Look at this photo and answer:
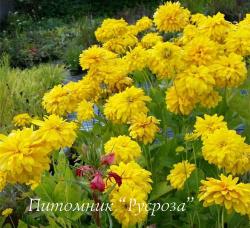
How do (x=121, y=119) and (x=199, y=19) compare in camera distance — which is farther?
(x=199, y=19)

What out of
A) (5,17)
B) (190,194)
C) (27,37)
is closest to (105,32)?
(190,194)

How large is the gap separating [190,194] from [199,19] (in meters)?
0.98

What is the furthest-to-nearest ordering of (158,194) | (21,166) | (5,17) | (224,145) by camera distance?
1. (5,17)
2. (158,194)
3. (224,145)
4. (21,166)

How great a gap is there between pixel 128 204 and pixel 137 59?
1.06m

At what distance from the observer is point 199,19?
108 inches

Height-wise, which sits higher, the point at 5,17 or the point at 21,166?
the point at 21,166

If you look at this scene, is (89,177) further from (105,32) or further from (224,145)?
(105,32)

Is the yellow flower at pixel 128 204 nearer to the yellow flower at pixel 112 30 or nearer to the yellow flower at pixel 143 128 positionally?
the yellow flower at pixel 143 128

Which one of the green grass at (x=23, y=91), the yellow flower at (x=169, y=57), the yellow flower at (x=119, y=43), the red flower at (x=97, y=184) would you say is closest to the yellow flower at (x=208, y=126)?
the yellow flower at (x=169, y=57)

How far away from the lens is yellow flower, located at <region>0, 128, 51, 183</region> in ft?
4.44

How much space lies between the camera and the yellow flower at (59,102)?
2.32m

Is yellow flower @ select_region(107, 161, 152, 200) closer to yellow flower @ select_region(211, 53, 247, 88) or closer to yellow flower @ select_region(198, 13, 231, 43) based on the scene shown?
yellow flower @ select_region(211, 53, 247, 88)

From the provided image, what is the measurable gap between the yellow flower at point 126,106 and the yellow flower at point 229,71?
0.30 metres

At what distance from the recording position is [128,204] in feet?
4.96
